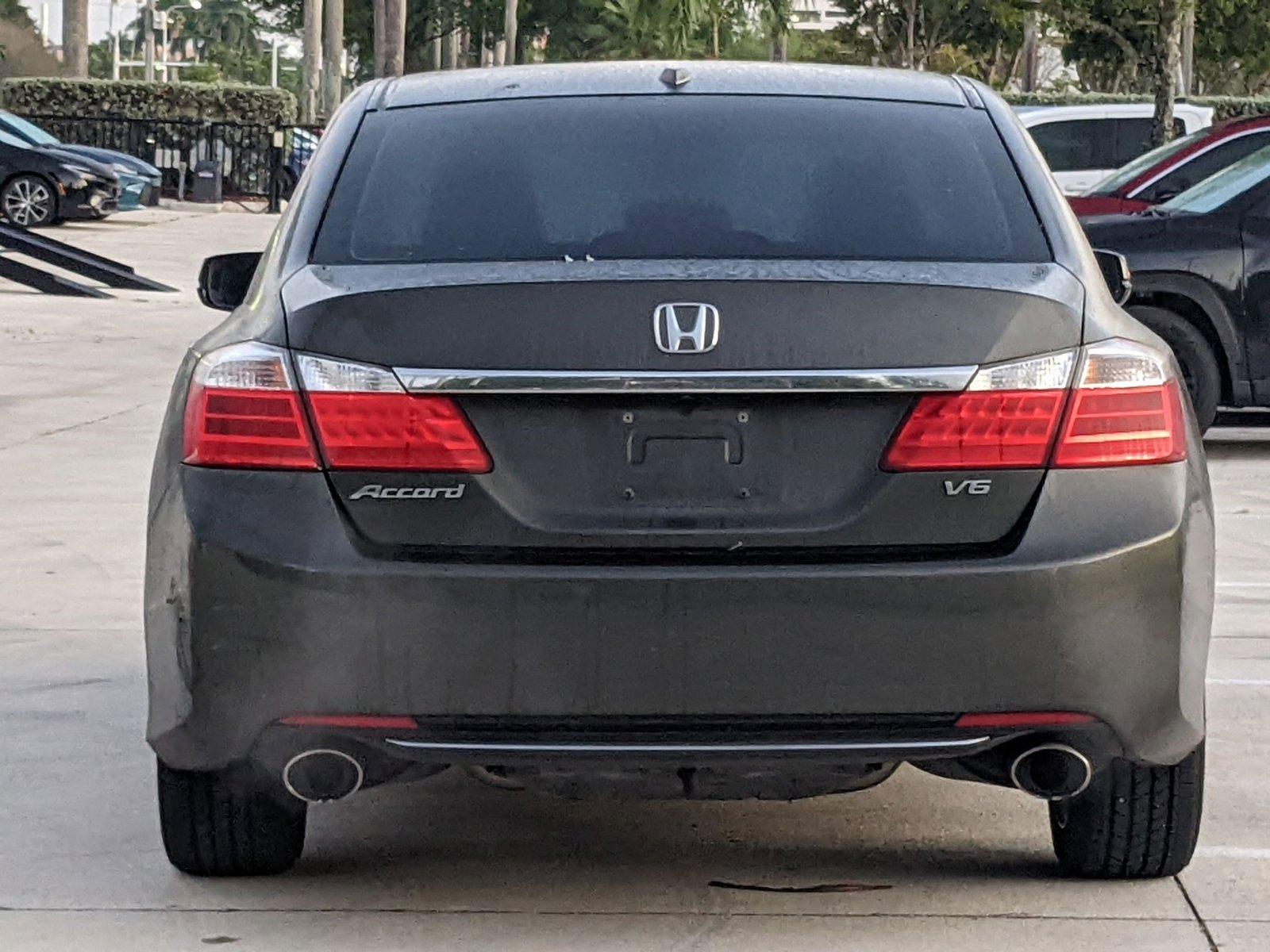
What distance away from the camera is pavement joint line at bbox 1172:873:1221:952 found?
14.2 ft

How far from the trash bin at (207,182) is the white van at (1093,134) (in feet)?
55.8

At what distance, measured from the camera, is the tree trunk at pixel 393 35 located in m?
52.0

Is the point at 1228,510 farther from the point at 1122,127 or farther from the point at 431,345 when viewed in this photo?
the point at 1122,127

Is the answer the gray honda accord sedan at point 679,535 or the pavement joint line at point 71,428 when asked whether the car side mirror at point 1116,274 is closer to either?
the gray honda accord sedan at point 679,535

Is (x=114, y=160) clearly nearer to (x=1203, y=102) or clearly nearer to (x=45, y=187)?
(x=45, y=187)

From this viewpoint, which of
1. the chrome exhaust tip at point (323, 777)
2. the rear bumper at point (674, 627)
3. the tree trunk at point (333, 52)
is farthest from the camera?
the tree trunk at point (333, 52)

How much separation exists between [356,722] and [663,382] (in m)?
0.73

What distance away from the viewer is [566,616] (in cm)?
399

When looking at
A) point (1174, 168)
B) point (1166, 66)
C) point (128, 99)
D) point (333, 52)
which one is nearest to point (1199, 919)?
point (1174, 168)

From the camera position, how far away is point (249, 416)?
4148 mm

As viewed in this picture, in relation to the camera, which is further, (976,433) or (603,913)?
(603,913)

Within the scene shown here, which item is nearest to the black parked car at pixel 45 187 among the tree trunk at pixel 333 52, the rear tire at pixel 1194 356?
the rear tire at pixel 1194 356

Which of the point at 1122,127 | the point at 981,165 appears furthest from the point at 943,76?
the point at 1122,127

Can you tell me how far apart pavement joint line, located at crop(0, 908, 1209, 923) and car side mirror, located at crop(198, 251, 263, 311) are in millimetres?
1434
